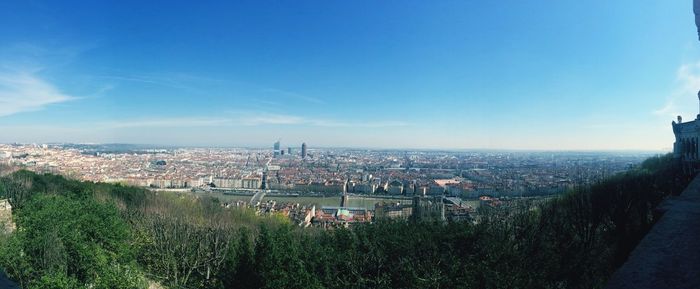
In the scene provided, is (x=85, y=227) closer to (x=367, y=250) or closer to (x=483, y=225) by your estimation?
(x=367, y=250)

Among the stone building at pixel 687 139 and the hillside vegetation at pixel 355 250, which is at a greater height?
the stone building at pixel 687 139

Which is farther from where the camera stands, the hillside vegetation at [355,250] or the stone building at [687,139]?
the stone building at [687,139]

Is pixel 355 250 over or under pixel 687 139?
under

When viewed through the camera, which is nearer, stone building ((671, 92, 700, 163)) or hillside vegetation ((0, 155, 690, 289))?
hillside vegetation ((0, 155, 690, 289))

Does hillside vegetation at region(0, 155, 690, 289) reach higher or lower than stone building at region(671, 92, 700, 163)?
lower

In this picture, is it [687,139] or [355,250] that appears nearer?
[355,250]
